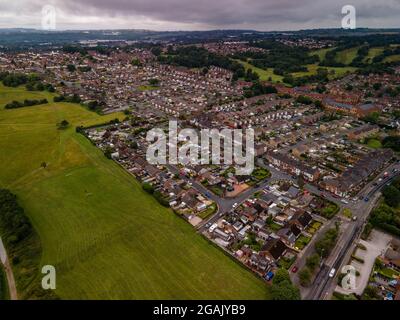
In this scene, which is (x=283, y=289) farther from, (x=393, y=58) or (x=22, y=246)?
(x=393, y=58)

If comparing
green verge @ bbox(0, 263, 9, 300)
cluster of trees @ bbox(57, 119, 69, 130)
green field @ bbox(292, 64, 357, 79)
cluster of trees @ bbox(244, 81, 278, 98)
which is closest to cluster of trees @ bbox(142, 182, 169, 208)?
green verge @ bbox(0, 263, 9, 300)

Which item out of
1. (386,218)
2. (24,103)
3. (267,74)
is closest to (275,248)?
(386,218)

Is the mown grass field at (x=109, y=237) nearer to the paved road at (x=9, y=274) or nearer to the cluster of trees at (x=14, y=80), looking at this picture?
the paved road at (x=9, y=274)

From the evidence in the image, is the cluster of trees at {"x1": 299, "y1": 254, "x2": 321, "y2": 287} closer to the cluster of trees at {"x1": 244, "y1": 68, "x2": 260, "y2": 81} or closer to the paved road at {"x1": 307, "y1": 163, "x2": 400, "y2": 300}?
the paved road at {"x1": 307, "y1": 163, "x2": 400, "y2": 300}

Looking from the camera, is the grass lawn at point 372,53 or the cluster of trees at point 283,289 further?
the grass lawn at point 372,53

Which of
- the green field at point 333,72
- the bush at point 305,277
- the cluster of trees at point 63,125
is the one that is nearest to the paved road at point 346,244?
the bush at point 305,277
